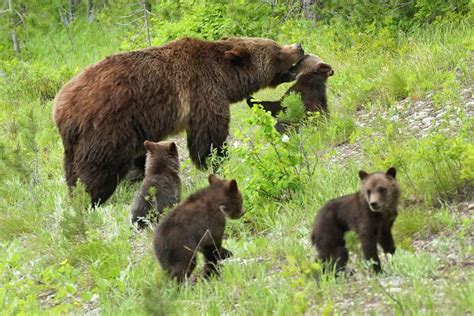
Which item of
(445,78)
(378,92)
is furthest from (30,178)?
(445,78)

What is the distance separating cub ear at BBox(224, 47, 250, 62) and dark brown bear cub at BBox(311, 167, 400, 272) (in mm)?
4337

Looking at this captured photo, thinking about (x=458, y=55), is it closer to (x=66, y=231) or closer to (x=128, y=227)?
(x=128, y=227)

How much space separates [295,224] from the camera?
7.03 metres

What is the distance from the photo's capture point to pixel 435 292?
4922 millimetres

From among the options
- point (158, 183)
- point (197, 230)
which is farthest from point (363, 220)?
point (158, 183)

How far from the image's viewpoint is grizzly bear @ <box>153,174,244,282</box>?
19.1ft

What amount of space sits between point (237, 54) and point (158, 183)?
2.57 meters

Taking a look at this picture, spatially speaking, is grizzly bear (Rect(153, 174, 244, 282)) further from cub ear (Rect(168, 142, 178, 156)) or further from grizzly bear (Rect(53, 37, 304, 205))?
grizzly bear (Rect(53, 37, 304, 205))

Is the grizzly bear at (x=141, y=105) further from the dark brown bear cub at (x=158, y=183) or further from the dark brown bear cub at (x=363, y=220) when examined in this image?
the dark brown bear cub at (x=363, y=220)

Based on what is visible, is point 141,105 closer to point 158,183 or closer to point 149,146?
point 149,146

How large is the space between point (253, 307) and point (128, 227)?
2.63 metres

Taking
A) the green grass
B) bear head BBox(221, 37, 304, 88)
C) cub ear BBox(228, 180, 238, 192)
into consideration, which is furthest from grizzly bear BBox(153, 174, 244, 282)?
bear head BBox(221, 37, 304, 88)

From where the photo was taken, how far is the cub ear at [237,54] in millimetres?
9641

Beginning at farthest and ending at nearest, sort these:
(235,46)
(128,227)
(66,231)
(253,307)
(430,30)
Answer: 1. (430,30)
2. (235,46)
3. (128,227)
4. (66,231)
5. (253,307)
